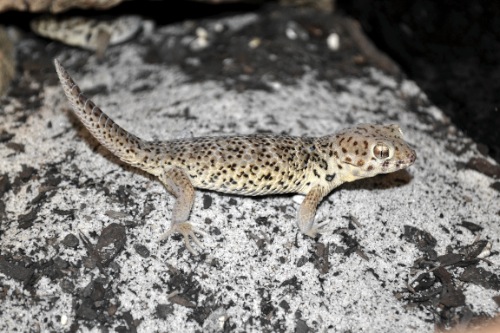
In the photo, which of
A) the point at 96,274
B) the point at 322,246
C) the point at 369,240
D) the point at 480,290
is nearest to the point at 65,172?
the point at 96,274

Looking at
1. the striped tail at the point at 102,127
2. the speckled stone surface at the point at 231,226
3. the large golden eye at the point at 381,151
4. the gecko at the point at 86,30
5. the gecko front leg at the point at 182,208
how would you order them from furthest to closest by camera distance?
the gecko at the point at 86,30
the large golden eye at the point at 381,151
the gecko front leg at the point at 182,208
the striped tail at the point at 102,127
the speckled stone surface at the point at 231,226

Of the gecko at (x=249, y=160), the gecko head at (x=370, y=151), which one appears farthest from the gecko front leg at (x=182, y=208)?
the gecko head at (x=370, y=151)

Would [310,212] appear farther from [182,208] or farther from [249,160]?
[182,208]

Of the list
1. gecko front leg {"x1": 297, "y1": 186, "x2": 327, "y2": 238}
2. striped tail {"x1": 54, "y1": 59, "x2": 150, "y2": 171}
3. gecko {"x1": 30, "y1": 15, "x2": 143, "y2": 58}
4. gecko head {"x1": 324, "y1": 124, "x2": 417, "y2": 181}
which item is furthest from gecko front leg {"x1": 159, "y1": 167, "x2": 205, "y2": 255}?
gecko {"x1": 30, "y1": 15, "x2": 143, "y2": 58}

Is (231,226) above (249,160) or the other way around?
the other way around

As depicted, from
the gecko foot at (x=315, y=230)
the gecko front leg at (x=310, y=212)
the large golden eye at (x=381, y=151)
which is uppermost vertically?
the large golden eye at (x=381, y=151)

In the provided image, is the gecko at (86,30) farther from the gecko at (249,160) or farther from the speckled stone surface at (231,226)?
the gecko at (249,160)

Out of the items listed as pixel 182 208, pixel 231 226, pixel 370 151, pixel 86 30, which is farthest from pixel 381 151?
pixel 86 30

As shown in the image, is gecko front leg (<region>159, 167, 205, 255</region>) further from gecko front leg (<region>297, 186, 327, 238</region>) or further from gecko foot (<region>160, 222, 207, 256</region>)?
gecko front leg (<region>297, 186, 327, 238</region>)
